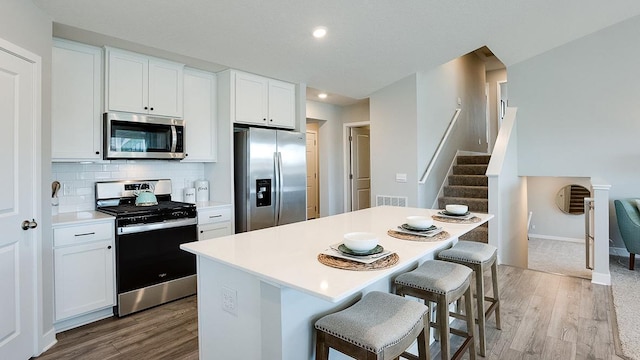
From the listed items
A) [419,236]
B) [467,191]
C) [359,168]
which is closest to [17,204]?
[419,236]

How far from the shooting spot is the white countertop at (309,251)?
117 cm

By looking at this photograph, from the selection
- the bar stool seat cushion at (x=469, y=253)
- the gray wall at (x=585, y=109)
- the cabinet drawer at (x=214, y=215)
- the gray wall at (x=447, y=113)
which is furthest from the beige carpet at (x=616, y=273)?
the cabinet drawer at (x=214, y=215)

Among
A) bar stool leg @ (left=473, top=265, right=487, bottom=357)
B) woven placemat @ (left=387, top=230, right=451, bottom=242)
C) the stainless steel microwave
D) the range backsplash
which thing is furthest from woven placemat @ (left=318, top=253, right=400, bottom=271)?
the range backsplash

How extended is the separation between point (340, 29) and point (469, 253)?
2306mm

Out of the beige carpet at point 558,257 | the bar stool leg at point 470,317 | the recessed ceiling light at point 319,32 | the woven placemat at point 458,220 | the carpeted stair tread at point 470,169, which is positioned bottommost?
the beige carpet at point 558,257

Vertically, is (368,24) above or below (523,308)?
above

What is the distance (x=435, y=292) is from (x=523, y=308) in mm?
1797

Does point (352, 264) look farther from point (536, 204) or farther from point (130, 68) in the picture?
point (536, 204)

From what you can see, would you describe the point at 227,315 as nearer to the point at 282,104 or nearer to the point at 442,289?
the point at 442,289

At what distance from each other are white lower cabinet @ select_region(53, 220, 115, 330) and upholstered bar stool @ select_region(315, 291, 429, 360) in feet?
7.37

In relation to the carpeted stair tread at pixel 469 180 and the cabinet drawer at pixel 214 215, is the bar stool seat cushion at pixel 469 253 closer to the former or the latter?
the cabinet drawer at pixel 214 215

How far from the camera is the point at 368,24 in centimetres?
323

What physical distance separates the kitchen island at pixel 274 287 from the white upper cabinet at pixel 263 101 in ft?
7.22

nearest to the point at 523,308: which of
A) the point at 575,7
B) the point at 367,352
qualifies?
the point at 367,352
